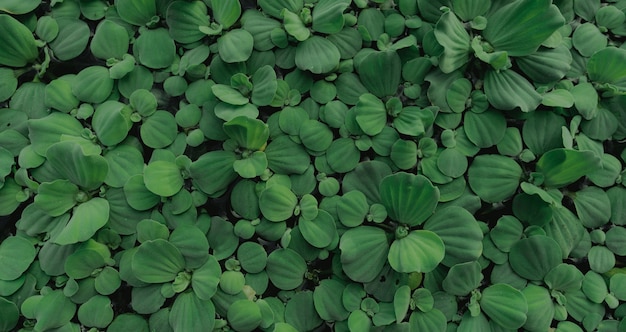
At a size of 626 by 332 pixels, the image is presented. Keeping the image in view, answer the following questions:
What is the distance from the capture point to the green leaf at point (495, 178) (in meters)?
1.06

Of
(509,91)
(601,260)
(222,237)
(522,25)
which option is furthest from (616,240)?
(222,237)

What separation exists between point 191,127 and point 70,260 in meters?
0.36

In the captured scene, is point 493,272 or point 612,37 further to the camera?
point 612,37

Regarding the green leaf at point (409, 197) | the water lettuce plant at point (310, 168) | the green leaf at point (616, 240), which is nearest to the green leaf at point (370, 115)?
the water lettuce plant at point (310, 168)

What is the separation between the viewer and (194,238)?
1015 mm

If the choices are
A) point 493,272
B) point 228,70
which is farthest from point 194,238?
A: point 493,272

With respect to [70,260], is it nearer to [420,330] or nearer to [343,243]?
[343,243]

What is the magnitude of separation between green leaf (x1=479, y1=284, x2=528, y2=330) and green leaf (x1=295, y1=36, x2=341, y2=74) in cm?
57

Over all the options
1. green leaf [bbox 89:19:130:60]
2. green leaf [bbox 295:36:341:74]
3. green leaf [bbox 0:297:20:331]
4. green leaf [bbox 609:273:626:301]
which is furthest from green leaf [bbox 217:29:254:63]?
green leaf [bbox 609:273:626:301]

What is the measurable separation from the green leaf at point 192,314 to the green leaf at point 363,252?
0.28m

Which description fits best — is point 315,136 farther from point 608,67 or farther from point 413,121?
point 608,67

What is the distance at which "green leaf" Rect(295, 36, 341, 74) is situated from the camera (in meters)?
1.07

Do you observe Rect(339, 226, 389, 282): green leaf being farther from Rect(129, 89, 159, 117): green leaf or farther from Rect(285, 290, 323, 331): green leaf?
Rect(129, 89, 159, 117): green leaf

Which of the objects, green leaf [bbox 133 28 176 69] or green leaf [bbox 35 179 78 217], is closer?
green leaf [bbox 35 179 78 217]
